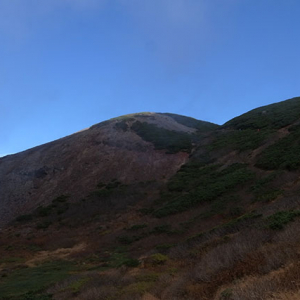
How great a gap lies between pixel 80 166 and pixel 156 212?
17182mm

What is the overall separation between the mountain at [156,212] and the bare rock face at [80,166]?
189 mm

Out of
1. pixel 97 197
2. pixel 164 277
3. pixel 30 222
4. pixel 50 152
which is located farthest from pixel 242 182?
pixel 50 152

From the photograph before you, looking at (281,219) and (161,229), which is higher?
(281,219)

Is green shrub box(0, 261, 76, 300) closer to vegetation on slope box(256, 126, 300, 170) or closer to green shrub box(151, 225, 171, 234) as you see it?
green shrub box(151, 225, 171, 234)

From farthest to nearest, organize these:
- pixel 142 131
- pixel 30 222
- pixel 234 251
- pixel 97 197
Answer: pixel 142 131 → pixel 97 197 → pixel 30 222 → pixel 234 251

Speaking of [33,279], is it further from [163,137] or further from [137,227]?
[163,137]

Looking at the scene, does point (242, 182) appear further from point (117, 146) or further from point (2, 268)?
point (117, 146)

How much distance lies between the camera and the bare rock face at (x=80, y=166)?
118ft

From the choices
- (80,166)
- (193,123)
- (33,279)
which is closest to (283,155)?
(33,279)

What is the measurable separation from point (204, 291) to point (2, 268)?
15.9 metres

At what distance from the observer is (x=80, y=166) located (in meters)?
40.2

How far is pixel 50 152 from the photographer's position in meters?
45.8

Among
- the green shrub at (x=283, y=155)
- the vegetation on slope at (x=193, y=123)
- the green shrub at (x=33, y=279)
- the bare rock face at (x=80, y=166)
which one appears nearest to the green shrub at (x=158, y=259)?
the green shrub at (x=33, y=279)

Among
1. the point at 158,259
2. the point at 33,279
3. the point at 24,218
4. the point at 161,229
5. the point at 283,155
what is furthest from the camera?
the point at 24,218
